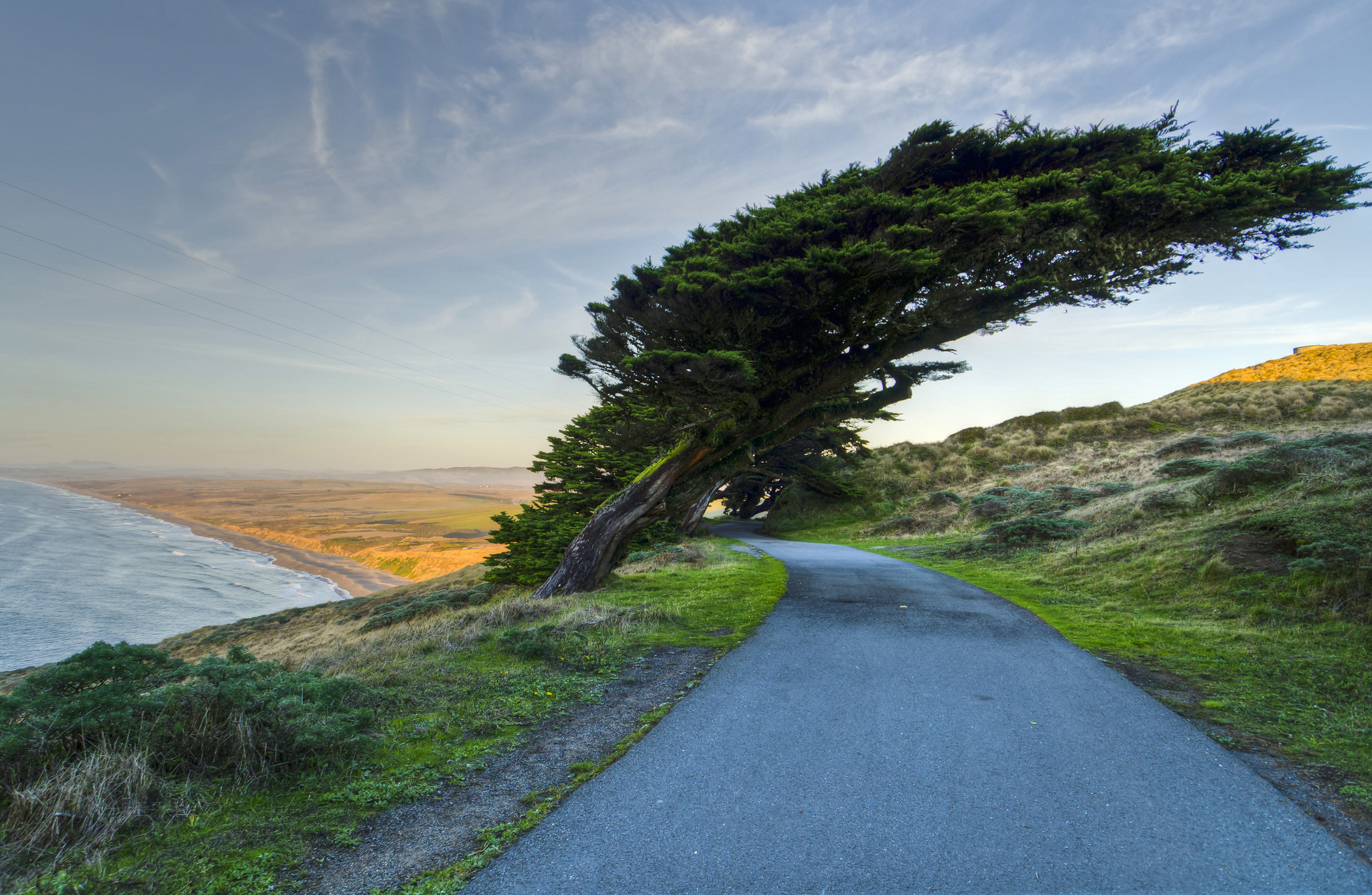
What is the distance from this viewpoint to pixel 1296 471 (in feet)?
35.3

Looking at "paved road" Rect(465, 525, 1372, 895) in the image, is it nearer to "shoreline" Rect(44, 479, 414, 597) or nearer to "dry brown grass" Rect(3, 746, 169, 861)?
"dry brown grass" Rect(3, 746, 169, 861)

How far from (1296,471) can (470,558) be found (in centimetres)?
4365

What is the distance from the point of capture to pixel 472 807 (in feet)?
10.7

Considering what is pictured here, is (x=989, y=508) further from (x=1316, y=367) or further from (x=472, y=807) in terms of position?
(x=1316, y=367)

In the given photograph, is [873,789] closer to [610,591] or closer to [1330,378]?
[610,591]

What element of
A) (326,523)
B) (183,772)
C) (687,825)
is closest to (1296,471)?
(687,825)

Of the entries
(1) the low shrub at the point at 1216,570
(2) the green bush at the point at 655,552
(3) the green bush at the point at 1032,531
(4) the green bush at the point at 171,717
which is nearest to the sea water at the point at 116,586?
(2) the green bush at the point at 655,552

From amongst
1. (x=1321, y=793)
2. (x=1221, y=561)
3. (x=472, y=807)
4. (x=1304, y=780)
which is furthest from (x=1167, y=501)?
(x=472, y=807)

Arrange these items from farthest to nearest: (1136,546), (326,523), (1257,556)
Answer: (326,523)
(1136,546)
(1257,556)

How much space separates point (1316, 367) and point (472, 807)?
177 ft

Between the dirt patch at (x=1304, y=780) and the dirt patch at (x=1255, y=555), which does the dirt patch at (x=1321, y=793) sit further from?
the dirt patch at (x=1255, y=555)

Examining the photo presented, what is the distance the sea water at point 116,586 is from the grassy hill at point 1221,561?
71.7ft

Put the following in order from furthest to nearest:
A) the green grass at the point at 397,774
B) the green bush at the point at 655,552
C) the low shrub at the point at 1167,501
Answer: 1. the green bush at the point at 655,552
2. the low shrub at the point at 1167,501
3. the green grass at the point at 397,774

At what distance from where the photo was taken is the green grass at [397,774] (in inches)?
101
